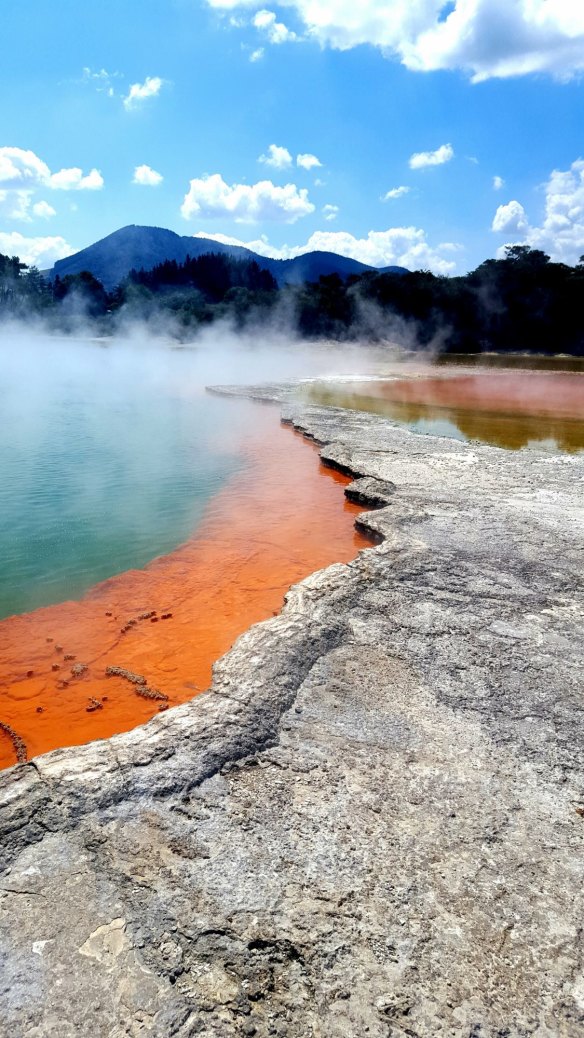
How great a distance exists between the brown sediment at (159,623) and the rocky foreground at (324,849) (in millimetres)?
702

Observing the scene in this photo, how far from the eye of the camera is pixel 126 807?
208cm

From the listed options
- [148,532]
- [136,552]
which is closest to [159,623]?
[136,552]

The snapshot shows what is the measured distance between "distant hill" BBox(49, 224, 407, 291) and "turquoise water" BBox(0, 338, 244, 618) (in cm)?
12917

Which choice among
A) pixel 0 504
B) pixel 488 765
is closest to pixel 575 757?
pixel 488 765

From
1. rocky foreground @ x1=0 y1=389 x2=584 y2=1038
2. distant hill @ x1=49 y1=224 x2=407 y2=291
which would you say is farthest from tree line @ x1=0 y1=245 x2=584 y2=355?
distant hill @ x1=49 y1=224 x2=407 y2=291

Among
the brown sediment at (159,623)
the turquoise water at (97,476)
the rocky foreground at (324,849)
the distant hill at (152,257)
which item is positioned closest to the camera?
the rocky foreground at (324,849)

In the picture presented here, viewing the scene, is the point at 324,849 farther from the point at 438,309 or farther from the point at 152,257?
the point at 152,257

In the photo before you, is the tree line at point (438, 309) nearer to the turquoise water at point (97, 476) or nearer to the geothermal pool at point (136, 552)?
the turquoise water at point (97, 476)

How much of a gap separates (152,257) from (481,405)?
149m

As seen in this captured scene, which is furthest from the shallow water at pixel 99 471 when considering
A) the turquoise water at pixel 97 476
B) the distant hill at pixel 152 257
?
the distant hill at pixel 152 257

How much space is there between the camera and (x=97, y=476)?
7836 mm

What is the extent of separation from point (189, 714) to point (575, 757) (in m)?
1.56

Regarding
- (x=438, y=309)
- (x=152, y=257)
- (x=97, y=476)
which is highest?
(x=152, y=257)

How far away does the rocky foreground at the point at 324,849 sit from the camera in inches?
60.1
